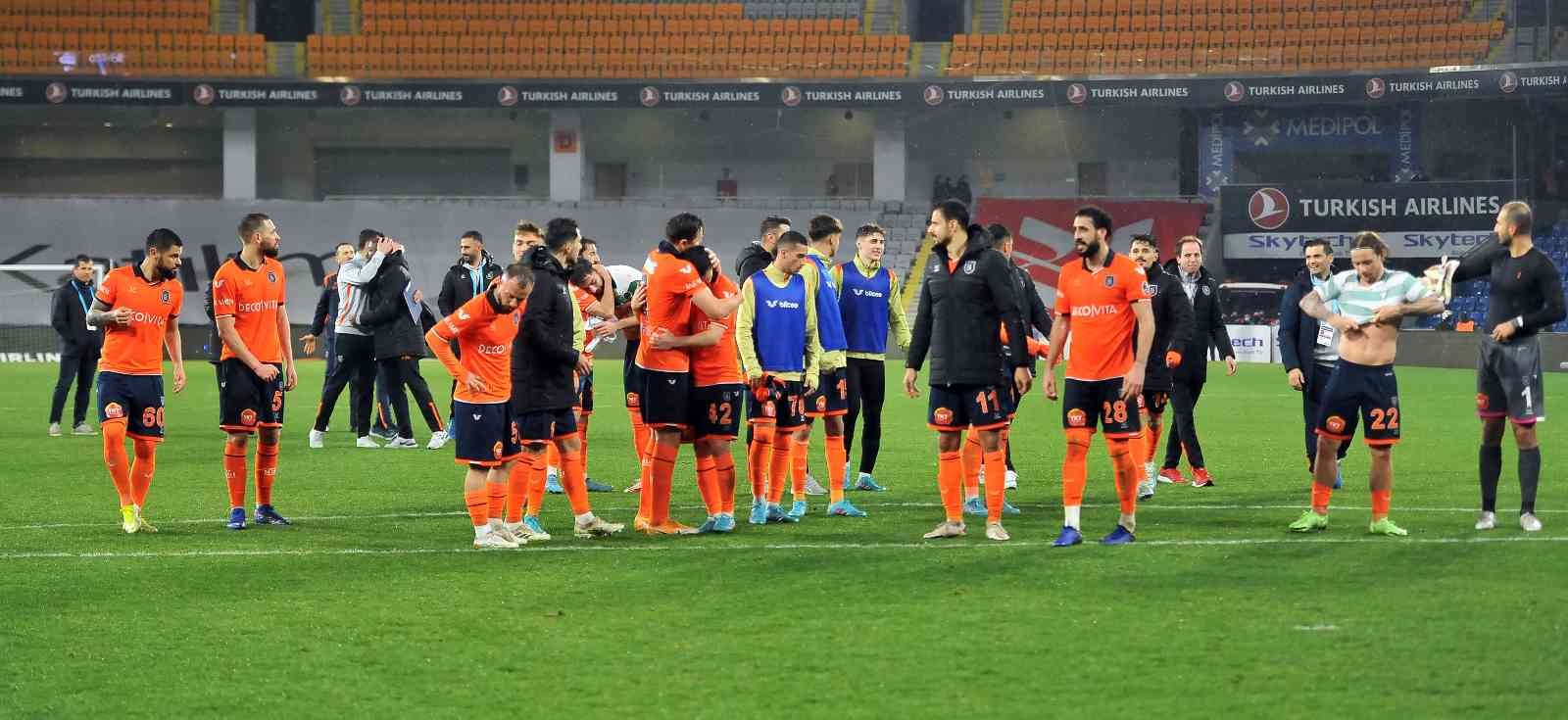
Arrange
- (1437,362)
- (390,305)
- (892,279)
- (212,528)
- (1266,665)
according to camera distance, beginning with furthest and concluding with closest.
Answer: (1437,362), (390,305), (892,279), (212,528), (1266,665)

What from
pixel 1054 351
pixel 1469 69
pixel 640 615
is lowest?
pixel 640 615

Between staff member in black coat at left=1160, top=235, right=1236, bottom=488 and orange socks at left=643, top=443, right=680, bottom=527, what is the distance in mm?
4775

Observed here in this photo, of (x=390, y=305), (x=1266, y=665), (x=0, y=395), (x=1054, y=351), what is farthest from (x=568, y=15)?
(x=1266, y=665)

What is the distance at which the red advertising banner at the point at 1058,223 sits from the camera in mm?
43781

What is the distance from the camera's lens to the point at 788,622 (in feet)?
25.2

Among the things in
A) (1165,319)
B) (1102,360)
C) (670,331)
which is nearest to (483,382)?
(670,331)

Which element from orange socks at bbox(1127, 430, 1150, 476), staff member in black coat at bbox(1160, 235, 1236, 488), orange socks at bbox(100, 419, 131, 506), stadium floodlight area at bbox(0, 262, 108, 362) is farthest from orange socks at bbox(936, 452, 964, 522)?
stadium floodlight area at bbox(0, 262, 108, 362)

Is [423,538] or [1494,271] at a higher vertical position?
[1494,271]

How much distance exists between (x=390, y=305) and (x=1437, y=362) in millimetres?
24139

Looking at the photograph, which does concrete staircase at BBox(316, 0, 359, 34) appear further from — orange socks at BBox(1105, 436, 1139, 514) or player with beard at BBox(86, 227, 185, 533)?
orange socks at BBox(1105, 436, 1139, 514)

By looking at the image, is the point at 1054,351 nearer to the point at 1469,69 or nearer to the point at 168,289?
the point at 168,289

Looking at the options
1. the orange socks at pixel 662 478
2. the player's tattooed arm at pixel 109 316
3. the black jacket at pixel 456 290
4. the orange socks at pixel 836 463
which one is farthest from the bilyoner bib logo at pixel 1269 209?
the player's tattooed arm at pixel 109 316

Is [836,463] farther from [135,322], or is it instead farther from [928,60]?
[928,60]

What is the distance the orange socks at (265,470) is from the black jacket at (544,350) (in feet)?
7.25
